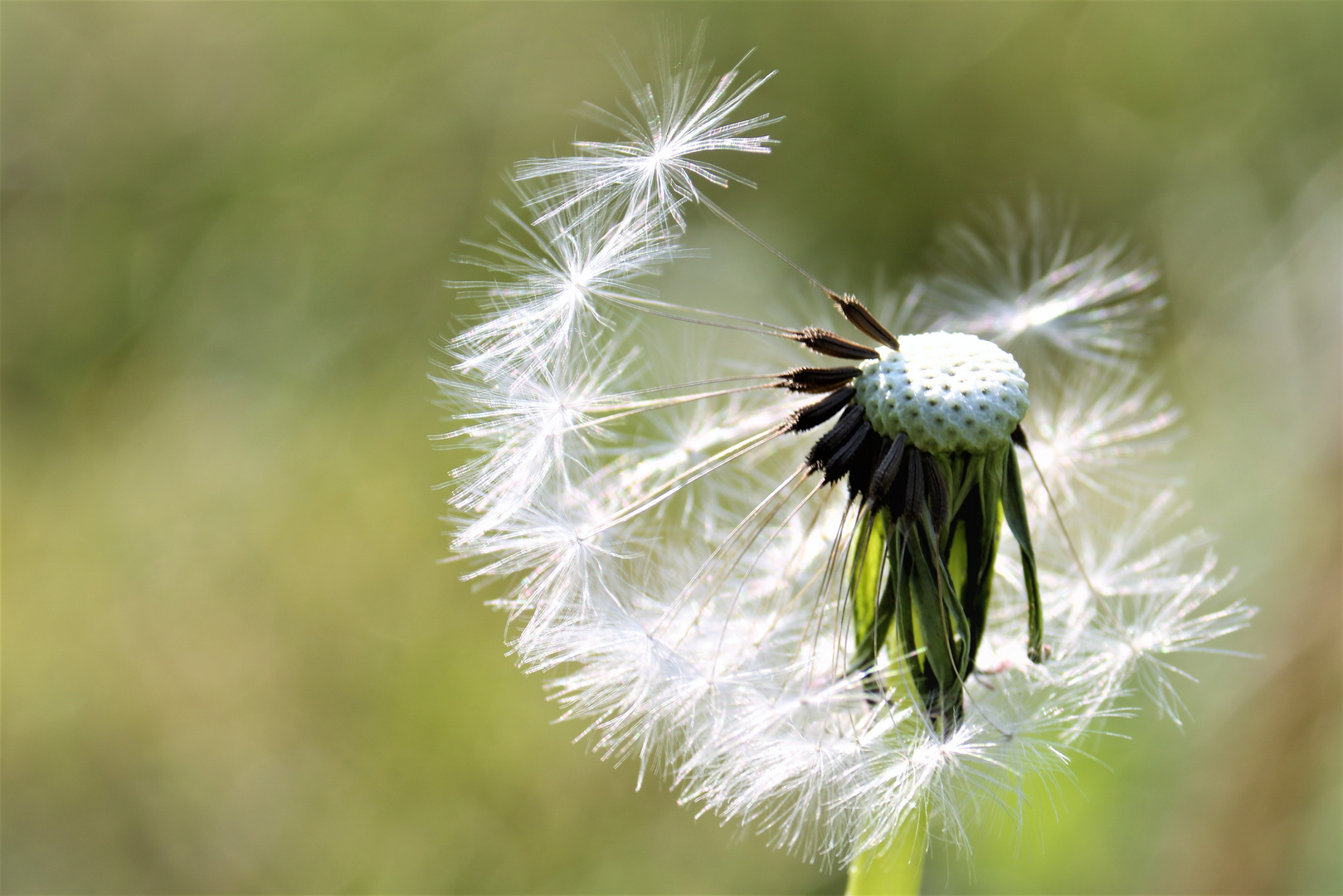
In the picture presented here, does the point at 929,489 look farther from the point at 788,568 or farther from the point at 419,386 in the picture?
the point at 419,386

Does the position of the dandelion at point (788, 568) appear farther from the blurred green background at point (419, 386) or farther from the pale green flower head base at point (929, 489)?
the blurred green background at point (419, 386)

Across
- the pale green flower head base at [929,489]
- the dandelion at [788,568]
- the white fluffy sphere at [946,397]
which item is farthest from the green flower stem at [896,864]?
the white fluffy sphere at [946,397]

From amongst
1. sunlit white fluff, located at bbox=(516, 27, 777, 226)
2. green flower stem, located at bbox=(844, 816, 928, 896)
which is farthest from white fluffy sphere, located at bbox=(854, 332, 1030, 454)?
green flower stem, located at bbox=(844, 816, 928, 896)

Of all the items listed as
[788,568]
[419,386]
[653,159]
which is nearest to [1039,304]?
[788,568]

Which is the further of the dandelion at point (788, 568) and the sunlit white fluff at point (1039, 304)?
the sunlit white fluff at point (1039, 304)

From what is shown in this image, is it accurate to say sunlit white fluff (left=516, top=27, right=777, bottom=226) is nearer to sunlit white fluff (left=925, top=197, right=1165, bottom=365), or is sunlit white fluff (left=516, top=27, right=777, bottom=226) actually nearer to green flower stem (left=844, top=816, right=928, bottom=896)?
sunlit white fluff (left=925, top=197, right=1165, bottom=365)
